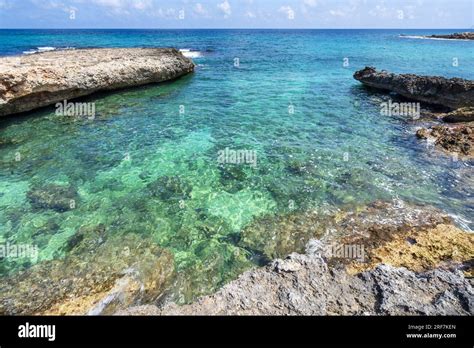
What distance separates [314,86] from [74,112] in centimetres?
2006

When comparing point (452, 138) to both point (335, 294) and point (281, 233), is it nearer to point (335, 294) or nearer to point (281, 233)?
point (281, 233)

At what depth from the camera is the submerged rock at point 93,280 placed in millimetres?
6242

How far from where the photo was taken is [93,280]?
22.6 feet

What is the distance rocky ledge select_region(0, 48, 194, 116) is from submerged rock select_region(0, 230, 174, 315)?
Answer: 13332 mm

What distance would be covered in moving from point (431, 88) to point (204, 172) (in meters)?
18.3

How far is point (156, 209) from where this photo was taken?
31.2 ft

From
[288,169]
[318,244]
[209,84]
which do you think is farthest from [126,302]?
[209,84]

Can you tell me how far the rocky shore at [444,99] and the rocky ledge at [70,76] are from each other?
19.1 meters

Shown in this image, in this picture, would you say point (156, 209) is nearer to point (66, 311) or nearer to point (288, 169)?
point (66, 311)

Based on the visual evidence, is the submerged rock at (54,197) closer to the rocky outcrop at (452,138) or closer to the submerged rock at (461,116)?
the rocky outcrop at (452,138)

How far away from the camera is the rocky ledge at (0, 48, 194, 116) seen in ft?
53.9

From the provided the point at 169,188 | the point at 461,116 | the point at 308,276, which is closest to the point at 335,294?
the point at 308,276

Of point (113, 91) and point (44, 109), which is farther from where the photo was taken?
point (113, 91)

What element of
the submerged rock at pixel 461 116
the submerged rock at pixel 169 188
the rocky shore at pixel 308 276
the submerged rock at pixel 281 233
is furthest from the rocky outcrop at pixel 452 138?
the submerged rock at pixel 169 188
